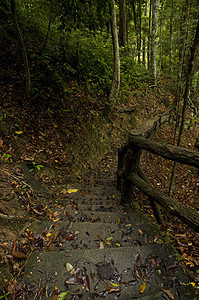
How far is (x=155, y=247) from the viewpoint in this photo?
6.96ft

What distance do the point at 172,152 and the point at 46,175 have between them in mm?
3150

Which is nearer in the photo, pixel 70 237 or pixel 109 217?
pixel 70 237

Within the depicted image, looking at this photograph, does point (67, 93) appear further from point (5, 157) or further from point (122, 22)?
point (122, 22)

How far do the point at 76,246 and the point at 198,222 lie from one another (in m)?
1.44

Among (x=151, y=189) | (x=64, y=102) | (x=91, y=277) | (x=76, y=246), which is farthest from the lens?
(x=64, y=102)

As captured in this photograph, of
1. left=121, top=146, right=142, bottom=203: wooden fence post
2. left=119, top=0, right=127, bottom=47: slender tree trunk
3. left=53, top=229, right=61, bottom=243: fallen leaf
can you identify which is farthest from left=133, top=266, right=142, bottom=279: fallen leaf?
left=119, top=0, right=127, bottom=47: slender tree trunk

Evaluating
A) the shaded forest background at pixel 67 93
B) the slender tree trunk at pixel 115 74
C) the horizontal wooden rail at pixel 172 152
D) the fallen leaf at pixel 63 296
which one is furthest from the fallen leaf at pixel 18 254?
the slender tree trunk at pixel 115 74

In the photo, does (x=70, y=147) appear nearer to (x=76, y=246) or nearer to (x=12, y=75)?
(x=12, y=75)

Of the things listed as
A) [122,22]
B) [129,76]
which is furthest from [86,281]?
[122,22]

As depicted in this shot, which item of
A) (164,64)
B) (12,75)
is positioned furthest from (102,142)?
(164,64)

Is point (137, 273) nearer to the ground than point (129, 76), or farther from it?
nearer to the ground

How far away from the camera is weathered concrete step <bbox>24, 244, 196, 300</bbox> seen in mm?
1635

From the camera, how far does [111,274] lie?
5.94 feet

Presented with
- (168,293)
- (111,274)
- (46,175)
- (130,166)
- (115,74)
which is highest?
(115,74)
